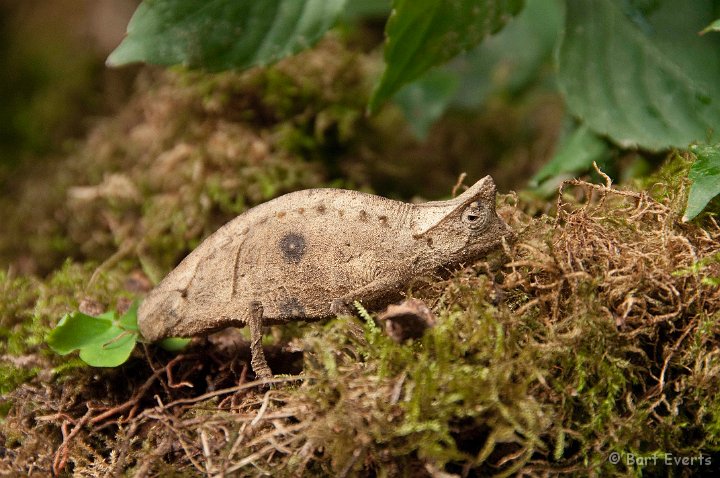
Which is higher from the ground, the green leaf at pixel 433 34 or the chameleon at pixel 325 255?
the green leaf at pixel 433 34

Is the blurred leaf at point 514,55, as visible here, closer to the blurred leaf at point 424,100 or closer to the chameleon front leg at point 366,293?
the blurred leaf at point 424,100

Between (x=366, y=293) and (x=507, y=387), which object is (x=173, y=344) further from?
(x=507, y=387)

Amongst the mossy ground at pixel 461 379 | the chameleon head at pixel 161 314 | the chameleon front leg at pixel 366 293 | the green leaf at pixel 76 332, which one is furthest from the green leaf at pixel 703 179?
the green leaf at pixel 76 332

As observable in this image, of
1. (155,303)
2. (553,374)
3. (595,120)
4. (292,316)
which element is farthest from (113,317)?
(595,120)

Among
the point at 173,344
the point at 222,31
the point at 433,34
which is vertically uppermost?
the point at 222,31

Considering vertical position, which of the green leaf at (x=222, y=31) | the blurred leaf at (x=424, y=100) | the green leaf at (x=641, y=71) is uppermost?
the green leaf at (x=222, y=31)

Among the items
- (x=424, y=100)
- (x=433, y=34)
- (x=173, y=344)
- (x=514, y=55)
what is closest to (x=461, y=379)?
(x=173, y=344)

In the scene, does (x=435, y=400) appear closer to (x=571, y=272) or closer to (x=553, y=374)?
(x=553, y=374)

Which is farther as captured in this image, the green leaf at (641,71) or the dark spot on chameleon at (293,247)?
the green leaf at (641,71)
